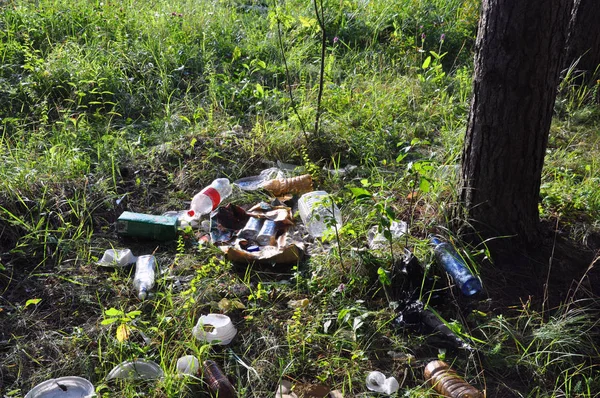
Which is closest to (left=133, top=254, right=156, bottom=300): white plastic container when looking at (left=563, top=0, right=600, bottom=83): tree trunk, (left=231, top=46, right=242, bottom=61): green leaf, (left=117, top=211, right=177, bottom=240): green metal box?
(left=117, top=211, right=177, bottom=240): green metal box

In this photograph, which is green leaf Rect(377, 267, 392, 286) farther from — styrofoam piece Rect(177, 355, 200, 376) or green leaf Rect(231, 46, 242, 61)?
green leaf Rect(231, 46, 242, 61)

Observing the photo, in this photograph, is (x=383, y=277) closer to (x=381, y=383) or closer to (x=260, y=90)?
(x=381, y=383)

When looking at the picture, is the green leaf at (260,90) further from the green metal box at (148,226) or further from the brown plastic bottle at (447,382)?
the brown plastic bottle at (447,382)

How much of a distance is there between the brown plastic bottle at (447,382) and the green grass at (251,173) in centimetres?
6

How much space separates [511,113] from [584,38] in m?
2.08

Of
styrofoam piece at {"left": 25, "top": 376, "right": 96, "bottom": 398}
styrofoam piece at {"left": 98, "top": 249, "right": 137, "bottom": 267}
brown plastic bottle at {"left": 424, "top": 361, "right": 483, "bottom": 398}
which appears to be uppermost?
styrofoam piece at {"left": 98, "top": 249, "right": 137, "bottom": 267}

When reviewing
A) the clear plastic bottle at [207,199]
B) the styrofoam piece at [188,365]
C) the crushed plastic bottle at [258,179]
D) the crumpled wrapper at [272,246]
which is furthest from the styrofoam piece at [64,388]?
the crushed plastic bottle at [258,179]

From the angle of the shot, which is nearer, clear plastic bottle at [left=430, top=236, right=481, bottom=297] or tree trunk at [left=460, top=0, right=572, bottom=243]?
tree trunk at [left=460, top=0, right=572, bottom=243]

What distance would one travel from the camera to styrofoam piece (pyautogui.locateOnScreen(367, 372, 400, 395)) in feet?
7.57

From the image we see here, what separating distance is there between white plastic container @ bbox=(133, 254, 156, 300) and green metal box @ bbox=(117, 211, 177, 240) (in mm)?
167

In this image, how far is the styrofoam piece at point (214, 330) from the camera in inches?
97.6

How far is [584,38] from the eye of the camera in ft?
14.0

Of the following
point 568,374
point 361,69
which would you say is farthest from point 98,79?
point 568,374

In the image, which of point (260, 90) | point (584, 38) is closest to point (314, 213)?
point (260, 90)
